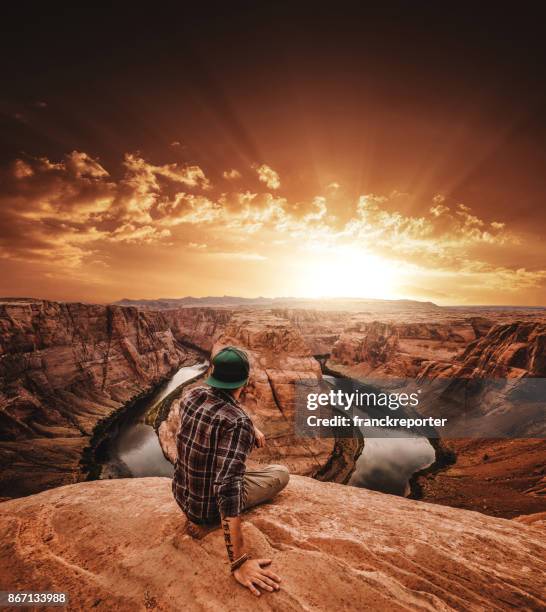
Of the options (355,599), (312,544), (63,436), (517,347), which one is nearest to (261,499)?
(312,544)

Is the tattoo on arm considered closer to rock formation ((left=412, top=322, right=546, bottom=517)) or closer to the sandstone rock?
rock formation ((left=412, top=322, right=546, bottom=517))

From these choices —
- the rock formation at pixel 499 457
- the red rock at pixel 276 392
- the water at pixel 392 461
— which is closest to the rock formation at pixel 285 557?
the rock formation at pixel 499 457

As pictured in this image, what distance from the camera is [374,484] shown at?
81.0 ft

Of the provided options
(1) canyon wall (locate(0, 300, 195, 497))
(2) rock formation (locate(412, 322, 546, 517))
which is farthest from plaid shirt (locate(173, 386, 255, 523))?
(1) canyon wall (locate(0, 300, 195, 497))

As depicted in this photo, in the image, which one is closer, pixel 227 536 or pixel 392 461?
pixel 227 536

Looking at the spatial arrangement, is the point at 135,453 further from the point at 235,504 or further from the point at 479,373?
the point at 479,373

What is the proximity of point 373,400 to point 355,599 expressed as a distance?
49968mm

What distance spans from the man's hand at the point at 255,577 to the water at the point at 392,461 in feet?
82.9

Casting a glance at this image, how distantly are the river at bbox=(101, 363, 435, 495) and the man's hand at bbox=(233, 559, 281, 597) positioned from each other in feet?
83.0

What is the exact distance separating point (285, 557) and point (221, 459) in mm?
1415

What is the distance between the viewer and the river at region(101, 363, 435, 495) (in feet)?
83.1

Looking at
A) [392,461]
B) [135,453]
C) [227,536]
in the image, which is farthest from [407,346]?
[227,536]

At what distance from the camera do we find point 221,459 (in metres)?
2.76

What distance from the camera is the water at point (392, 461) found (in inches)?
971
